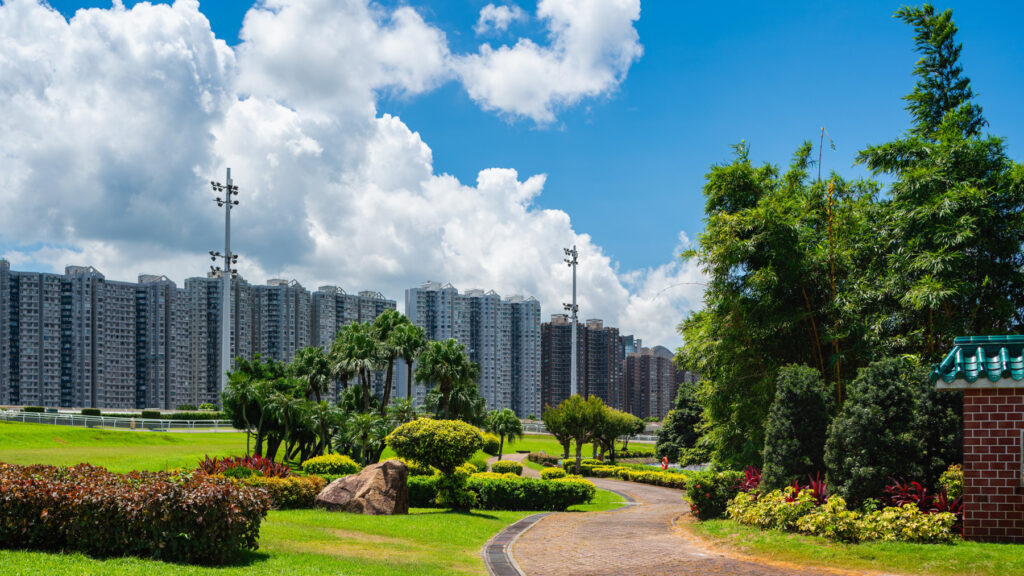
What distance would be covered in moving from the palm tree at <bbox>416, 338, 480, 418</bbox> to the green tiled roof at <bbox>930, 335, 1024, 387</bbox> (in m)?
28.2

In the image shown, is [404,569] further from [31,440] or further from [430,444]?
[31,440]

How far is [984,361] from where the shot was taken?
37.3ft

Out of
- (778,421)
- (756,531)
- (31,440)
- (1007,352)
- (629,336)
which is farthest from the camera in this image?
(629,336)

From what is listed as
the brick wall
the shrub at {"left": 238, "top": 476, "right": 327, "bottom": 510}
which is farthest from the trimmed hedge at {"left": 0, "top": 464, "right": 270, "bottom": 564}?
the brick wall

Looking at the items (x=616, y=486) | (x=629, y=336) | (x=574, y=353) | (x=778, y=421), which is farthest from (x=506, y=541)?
(x=629, y=336)

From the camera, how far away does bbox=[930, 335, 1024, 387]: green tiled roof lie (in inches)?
436

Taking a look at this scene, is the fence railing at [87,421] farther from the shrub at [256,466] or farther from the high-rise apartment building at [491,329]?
the high-rise apartment building at [491,329]

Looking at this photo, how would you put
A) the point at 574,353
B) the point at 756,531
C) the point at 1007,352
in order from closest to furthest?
1. the point at 1007,352
2. the point at 756,531
3. the point at 574,353

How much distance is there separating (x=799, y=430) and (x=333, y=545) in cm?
938

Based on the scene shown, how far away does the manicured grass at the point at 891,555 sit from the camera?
9.73 meters

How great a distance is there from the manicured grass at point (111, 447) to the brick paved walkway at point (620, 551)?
14.1 meters

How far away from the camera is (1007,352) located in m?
11.4

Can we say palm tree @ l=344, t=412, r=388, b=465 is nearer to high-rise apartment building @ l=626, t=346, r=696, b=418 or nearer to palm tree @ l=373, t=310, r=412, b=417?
palm tree @ l=373, t=310, r=412, b=417

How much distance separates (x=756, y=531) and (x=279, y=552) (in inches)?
342
